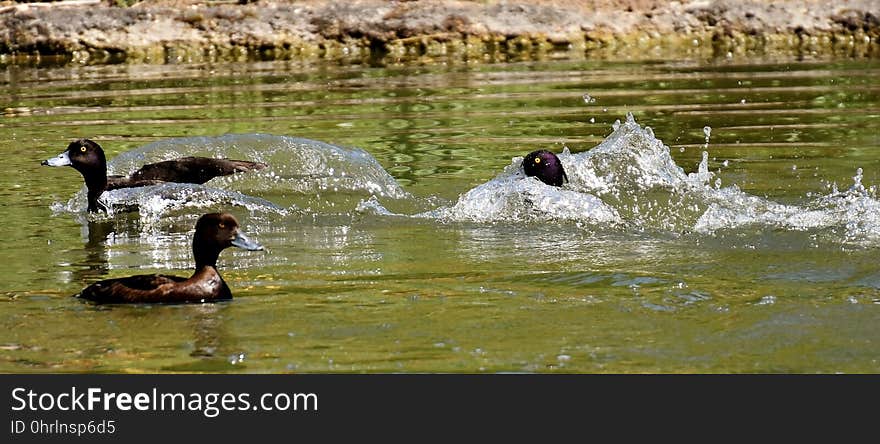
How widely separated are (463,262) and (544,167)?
8.38 feet

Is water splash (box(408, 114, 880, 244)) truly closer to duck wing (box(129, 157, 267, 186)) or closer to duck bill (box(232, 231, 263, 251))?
duck wing (box(129, 157, 267, 186))

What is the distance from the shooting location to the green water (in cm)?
661

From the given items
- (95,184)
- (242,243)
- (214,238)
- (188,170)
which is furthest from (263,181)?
(214,238)

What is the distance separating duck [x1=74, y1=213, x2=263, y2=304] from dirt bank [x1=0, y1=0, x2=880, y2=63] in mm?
12333

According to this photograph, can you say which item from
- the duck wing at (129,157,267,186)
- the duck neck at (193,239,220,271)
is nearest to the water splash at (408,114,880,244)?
the duck wing at (129,157,267,186)

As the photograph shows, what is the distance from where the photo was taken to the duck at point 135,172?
11086 millimetres

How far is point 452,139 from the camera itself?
13.6m

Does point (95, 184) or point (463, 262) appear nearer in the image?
point (463, 262)

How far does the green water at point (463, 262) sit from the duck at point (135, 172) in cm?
34

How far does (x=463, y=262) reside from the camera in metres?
8.54

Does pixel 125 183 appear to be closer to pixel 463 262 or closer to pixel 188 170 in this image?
pixel 188 170
